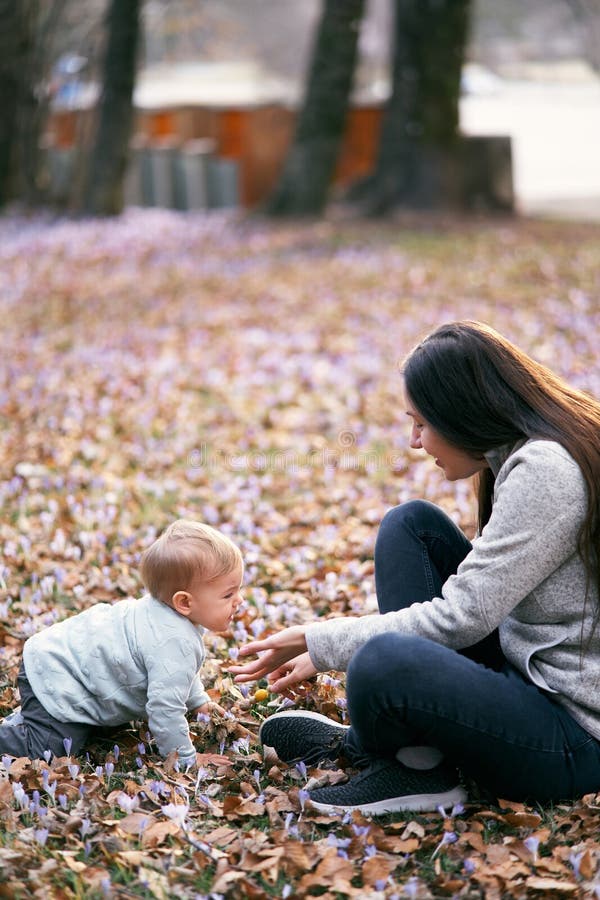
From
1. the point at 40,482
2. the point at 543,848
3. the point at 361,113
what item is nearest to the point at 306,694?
the point at 543,848

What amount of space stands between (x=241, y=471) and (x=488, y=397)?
155 inches

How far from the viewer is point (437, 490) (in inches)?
256

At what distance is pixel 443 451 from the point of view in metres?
3.42

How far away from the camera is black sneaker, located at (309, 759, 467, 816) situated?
346 centimetres

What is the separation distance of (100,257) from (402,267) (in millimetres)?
3957

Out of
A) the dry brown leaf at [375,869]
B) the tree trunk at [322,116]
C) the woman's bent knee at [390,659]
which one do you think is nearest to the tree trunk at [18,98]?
the tree trunk at [322,116]

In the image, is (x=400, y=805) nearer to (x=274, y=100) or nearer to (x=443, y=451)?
(x=443, y=451)

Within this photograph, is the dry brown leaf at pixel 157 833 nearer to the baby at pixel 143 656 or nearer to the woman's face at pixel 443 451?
the baby at pixel 143 656

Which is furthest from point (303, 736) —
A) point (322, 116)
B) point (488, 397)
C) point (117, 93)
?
point (117, 93)

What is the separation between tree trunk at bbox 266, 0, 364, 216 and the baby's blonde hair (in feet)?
47.8

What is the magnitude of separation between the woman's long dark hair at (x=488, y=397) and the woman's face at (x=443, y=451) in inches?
1.0

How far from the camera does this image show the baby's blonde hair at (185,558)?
144 inches

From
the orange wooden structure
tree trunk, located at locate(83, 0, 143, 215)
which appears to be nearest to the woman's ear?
tree trunk, located at locate(83, 0, 143, 215)

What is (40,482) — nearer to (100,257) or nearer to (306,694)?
(306,694)
